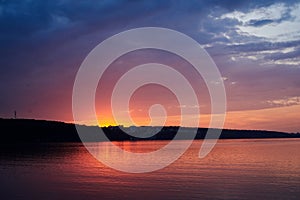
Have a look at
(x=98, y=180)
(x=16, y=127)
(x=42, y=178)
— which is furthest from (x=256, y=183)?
(x=16, y=127)

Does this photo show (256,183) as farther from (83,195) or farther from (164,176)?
(83,195)

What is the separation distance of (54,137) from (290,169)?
158835 millimetres

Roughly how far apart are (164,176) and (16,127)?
142930 millimetres

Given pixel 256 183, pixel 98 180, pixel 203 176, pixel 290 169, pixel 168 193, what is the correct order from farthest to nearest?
pixel 290 169, pixel 203 176, pixel 98 180, pixel 256 183, pixel 168 193

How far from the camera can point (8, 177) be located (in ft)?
147

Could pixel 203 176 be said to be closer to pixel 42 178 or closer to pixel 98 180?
pixel 98 180

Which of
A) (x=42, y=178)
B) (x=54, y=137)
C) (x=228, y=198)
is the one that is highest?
(x=54, y=137)

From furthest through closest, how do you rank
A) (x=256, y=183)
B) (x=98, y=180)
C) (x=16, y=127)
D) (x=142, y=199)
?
(x=16, y=127) < (x=98, y=180) < (x=256, y=183) < (x=142, y=199)

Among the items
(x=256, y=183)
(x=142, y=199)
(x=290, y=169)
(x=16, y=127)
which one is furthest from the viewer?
(x=16, y=127)

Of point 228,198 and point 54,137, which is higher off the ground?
point 54,137

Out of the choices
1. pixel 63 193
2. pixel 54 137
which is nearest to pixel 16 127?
pixel 54 137

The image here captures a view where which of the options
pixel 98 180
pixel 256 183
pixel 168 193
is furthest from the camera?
pixel 98 180

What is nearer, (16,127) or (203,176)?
(203,176)

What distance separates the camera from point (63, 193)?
33531 millimetres
